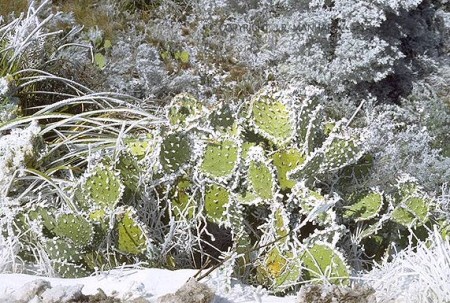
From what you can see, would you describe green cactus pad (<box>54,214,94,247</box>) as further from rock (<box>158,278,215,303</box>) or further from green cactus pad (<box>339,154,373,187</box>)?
green cactus pad (<box>339,154,373,187</box>)

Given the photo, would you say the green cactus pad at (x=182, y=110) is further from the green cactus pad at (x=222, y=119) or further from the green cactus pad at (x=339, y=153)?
the green cactus pad at (x=339, y=153)

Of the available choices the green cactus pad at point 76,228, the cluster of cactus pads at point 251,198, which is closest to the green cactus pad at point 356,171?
the cluster of cactus pads at point 251,198

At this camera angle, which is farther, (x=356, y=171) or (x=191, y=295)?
(x=356, y=171)

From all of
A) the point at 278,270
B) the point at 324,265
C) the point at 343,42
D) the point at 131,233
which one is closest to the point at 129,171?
the point at 131,233

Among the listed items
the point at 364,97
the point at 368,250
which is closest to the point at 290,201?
the point at 368,250

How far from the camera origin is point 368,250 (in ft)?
7.73

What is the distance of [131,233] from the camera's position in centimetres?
214

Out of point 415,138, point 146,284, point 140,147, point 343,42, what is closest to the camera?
point 146,284

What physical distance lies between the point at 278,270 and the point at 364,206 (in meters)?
0.39

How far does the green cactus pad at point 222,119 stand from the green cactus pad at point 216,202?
0.21 metres

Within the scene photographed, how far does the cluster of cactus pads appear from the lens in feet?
6.94

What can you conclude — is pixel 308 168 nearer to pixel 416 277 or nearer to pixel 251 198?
pixel 251 198

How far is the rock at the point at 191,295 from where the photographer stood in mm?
1763

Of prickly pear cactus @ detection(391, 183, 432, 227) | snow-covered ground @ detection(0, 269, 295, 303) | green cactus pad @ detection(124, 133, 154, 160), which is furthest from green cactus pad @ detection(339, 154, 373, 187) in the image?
green cactus pad @ detection(124, 133, 154, 160)
